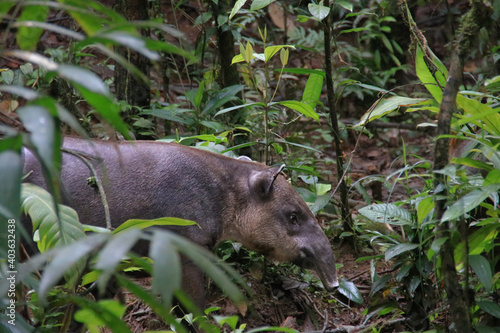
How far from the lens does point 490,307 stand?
3.26m

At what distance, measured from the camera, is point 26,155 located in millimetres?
4410

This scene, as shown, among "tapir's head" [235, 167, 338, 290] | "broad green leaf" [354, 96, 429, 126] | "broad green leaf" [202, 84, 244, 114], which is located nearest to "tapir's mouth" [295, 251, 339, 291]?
Answer: "tapir's head" [235, 167, 338, 290]

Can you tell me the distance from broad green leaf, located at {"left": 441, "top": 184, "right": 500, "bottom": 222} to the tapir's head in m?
2.08

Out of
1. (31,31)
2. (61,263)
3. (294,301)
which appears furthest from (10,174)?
(294,301)

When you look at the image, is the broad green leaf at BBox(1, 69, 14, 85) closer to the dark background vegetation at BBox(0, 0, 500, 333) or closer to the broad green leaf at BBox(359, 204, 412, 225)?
the dark background vegetation at BBox(0, 0, 500, 333)

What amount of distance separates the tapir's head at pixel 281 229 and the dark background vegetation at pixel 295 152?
0.30m

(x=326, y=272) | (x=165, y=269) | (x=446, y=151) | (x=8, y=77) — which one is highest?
(x=165, y=269)

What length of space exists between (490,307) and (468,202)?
722 millimetres

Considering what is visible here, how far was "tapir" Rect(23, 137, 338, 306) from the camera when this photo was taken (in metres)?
4.54

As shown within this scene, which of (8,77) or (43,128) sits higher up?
(43,128)

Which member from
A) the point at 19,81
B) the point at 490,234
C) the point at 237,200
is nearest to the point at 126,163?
the point at 237,200

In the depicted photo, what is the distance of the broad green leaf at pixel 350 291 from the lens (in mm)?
4906

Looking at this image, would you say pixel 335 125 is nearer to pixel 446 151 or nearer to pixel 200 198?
pixel 200 198

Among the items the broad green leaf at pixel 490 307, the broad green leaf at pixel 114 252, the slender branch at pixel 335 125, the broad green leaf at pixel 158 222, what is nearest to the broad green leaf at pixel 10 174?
the broad green leaf at pixel 114 252
